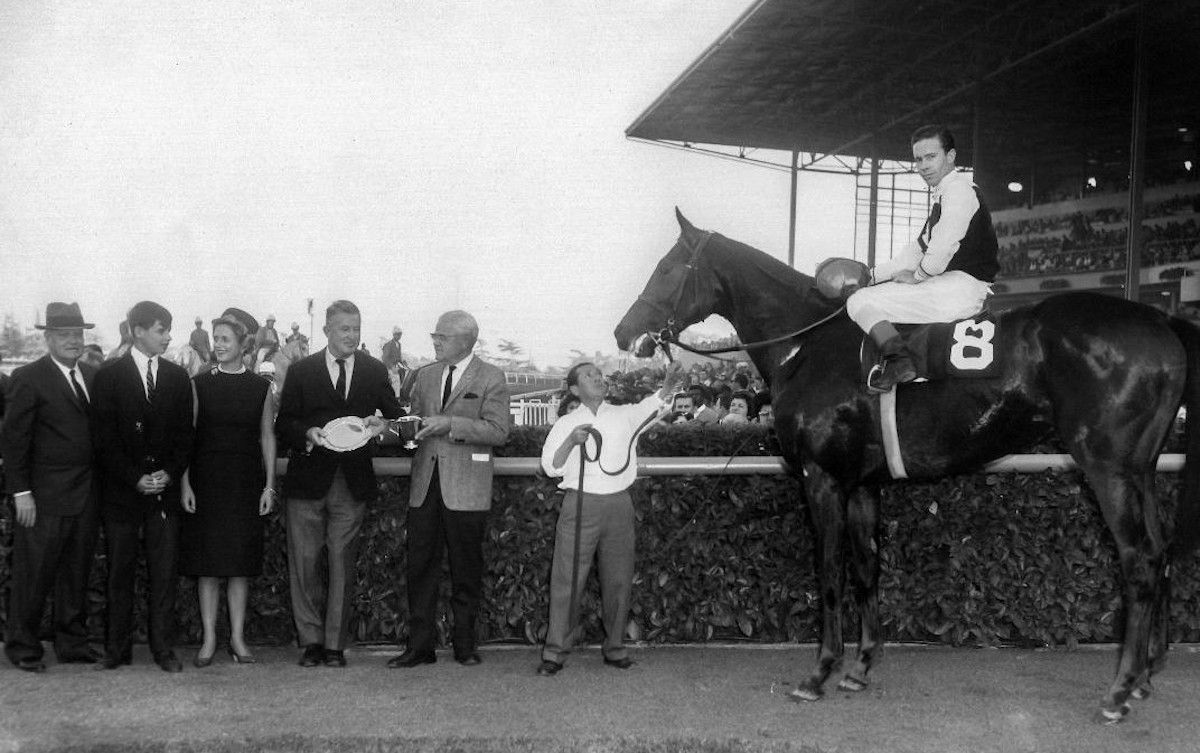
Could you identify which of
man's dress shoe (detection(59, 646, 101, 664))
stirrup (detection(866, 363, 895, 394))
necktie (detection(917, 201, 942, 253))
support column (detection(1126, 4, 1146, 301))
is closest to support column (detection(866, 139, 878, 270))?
support column (detection(1126, 4, 1146, 301))

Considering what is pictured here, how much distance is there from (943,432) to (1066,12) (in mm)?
14651

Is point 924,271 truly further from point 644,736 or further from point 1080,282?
point 1080,282

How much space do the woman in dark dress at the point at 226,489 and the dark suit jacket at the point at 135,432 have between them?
0.10 meters

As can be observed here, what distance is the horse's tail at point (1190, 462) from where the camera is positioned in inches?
164

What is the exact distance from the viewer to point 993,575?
521 centimetres

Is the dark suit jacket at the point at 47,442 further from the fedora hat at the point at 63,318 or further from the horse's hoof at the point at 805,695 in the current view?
the horse's hoof at the point at 805,695

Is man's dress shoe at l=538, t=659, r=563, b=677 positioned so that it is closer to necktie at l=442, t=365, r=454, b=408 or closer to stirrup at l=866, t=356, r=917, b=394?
necktie at l=442, t=365, r=454, b=408

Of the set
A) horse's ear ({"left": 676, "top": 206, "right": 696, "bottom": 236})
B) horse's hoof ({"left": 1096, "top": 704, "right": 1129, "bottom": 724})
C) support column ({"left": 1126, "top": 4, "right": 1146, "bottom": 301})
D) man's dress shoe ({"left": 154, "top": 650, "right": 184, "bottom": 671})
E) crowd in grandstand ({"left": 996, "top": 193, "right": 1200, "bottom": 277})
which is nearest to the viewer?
horse's hoof ({"left": 1096, "top": 704, "right": 1129, "bottom": 724})

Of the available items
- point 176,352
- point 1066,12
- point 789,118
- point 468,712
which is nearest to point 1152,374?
point 468,712

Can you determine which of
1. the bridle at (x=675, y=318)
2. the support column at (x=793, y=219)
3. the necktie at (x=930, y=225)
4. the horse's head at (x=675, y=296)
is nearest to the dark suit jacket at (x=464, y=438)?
the horse's head at (x=675, y=296)

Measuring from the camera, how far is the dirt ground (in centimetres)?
388

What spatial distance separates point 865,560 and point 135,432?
3605 mm

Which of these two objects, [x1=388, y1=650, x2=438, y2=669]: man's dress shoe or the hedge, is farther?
the hedge

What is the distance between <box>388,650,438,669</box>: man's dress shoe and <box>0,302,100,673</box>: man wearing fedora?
154 cm
